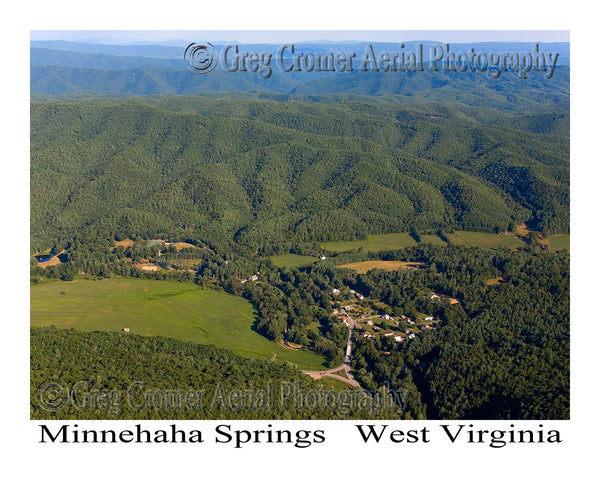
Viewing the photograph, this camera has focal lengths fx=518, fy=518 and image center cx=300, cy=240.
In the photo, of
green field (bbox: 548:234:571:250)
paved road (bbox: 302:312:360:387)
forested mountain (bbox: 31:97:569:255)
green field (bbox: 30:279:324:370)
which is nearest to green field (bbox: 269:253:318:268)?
forested mountain (bbox: 31:97:569:255)

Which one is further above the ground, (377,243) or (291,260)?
(377,243)

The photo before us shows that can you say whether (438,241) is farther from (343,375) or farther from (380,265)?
(343,375)

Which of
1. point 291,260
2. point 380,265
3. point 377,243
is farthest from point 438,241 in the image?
point 291,260

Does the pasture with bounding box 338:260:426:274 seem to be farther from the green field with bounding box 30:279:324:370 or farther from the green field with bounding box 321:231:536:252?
the green field with bounding box 30:279:324:370

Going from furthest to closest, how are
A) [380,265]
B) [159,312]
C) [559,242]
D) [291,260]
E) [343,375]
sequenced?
[559,242]
[291,260]
[380,265]
[159,312]
[343,375]

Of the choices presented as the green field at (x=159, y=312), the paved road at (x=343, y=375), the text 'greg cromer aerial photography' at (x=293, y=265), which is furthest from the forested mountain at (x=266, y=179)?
the paved road at (x=343, y=375)
